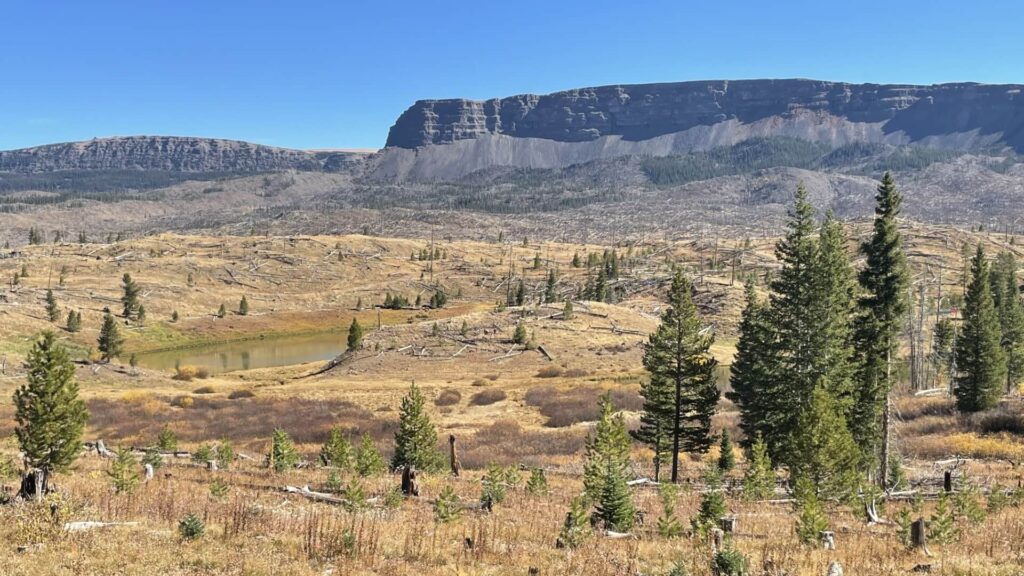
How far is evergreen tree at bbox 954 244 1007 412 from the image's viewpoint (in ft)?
162

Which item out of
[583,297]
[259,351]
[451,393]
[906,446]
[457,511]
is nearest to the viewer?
[457,511]

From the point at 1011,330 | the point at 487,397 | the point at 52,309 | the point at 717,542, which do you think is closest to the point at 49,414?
the point at 717,542

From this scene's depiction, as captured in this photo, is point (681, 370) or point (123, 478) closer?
point (123, 478)

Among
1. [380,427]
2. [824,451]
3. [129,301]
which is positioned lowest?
[380,427]

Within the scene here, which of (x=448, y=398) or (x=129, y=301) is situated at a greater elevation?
(x=129, y=301)

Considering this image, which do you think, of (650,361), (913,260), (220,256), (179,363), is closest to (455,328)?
(179,363)

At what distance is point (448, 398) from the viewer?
62.6m

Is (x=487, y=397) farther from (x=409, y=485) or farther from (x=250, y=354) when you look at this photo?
(x=250, y=354)

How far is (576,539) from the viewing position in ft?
47.8

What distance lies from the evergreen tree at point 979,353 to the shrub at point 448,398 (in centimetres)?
4104

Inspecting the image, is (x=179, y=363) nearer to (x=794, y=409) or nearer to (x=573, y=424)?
(x=573, y=424)

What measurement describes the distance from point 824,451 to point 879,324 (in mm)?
11826

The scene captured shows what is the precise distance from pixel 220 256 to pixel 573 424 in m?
161

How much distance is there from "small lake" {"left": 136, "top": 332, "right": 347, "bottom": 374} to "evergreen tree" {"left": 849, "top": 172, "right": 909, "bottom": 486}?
82397mm
